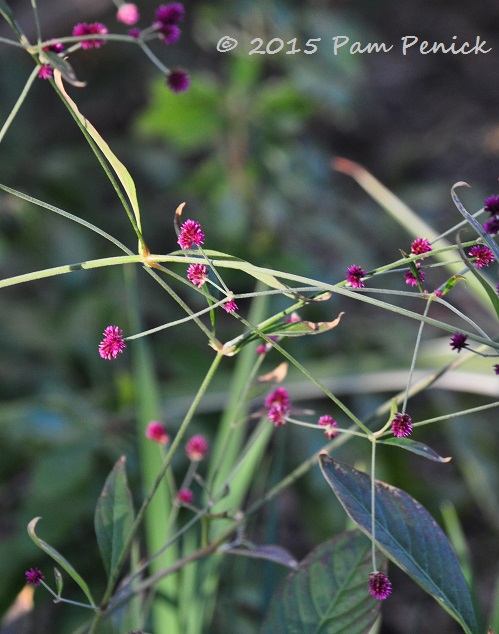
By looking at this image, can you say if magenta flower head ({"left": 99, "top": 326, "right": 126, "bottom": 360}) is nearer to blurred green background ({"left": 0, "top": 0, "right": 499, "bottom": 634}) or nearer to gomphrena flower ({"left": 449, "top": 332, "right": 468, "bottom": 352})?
gomphrena flower ({"left": 449, "top": 332, "right": 468, "bottom": 352})

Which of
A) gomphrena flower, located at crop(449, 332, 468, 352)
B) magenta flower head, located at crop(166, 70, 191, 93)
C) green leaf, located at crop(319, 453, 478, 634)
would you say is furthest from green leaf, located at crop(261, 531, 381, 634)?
magenta flower head, located at crop(166, 70, 191, 93)

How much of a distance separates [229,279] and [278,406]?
2.56ft

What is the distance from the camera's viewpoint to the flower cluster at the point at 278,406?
40cm

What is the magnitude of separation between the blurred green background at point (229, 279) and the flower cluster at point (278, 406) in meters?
0.28

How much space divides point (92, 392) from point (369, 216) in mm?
634

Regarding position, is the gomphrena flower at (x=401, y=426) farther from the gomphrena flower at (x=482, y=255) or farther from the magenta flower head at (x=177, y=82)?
the magenta flower head at (x=177, y=82)

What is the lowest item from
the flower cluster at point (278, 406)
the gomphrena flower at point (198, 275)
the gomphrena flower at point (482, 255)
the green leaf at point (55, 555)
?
the green leaf at point (55, 555)

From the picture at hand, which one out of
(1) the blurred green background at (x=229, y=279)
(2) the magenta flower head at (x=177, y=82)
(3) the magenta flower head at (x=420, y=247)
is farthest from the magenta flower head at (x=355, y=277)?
(1) the blurred green background at (x=229, y=279)

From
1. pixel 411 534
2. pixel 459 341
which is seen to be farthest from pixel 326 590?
pixel 459 341

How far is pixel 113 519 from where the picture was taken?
1.44 feet

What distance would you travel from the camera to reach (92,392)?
3.57ft

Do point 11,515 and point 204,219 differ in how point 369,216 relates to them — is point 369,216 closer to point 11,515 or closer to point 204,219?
point 204,219

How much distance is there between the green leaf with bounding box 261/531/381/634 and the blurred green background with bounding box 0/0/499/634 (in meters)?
0.22

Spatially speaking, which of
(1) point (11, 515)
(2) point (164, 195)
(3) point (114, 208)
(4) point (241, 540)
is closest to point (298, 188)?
(2) point (164, 195)
